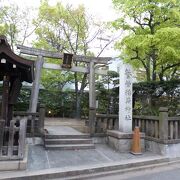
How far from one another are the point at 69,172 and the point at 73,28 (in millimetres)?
13829

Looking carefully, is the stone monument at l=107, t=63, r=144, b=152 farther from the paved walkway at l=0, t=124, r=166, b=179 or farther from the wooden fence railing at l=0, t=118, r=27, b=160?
the wooden fence railing at l=0, t=118, r=27, b=160

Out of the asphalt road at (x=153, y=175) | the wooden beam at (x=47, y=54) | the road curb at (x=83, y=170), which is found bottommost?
the asphalt road at (x=153, y=175)

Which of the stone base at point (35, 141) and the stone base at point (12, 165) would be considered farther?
the stone base at point (35, 141)

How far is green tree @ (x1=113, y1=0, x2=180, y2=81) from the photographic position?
10.1 m

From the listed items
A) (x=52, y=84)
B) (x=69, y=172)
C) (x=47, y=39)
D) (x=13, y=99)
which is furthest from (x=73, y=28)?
(x=69, y=172)

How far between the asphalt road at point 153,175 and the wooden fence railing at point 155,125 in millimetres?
1381

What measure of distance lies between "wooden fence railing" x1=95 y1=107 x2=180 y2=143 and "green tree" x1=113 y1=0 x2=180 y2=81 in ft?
10.1

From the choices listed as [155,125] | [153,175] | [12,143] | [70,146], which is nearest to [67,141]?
[70,146]

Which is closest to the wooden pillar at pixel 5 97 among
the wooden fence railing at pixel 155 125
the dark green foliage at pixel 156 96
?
the wooden fence railing at pixel 155 125

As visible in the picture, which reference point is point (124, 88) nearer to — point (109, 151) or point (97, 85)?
point (109, 151)

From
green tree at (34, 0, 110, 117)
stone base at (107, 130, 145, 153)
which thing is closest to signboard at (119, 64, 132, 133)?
stone base at (107, 130, 145, 153)

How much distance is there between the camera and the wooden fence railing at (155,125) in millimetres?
8484

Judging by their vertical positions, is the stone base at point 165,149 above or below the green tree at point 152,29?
below

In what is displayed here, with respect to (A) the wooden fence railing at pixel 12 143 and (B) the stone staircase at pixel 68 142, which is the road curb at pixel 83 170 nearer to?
(A) the wooden fence railing at pixel 12 143
